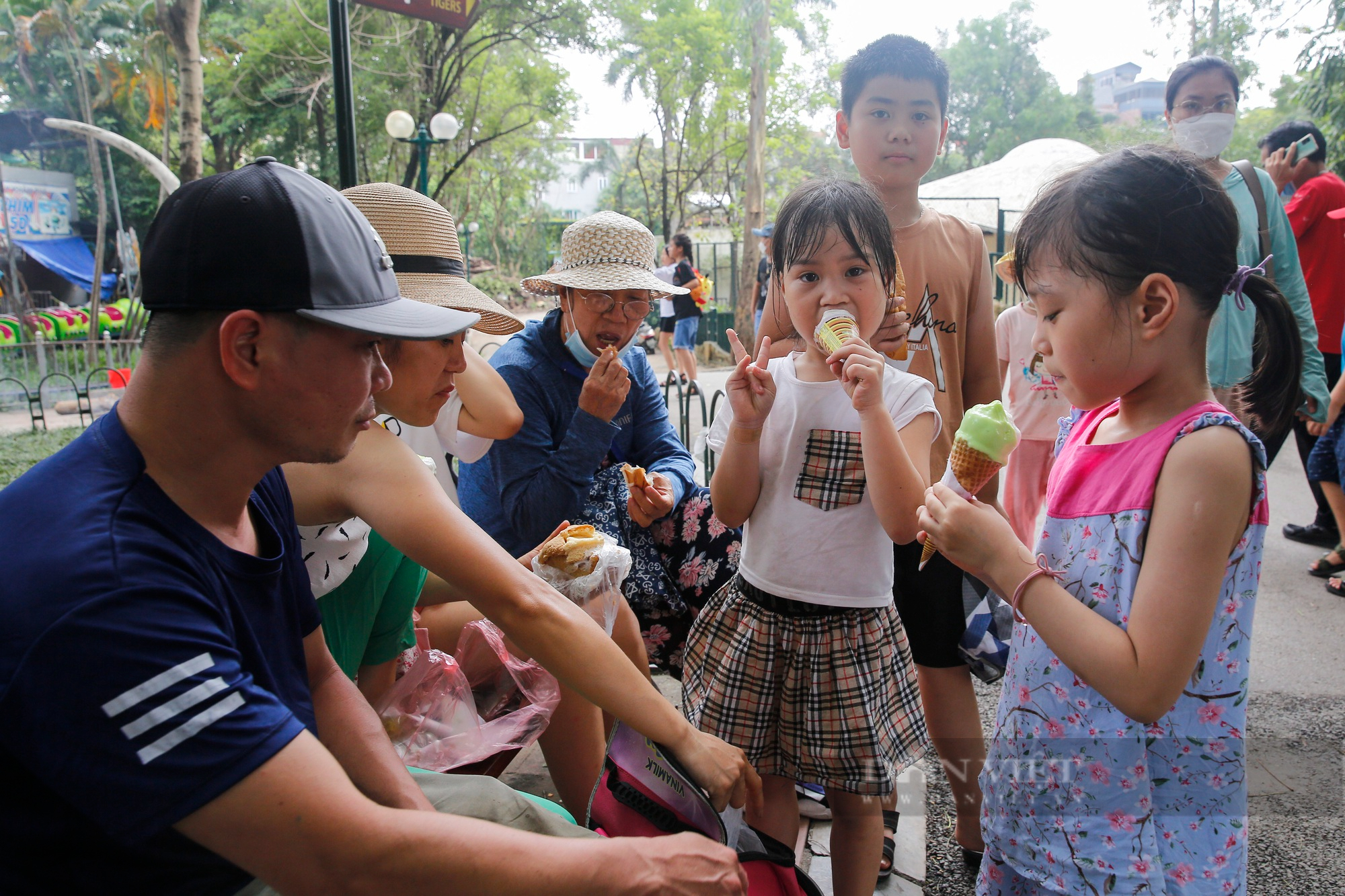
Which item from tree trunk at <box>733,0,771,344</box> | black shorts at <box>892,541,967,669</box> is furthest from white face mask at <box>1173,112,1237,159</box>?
tree trunk at <box>733,0,771,344</box>

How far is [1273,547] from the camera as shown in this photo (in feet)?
16.6

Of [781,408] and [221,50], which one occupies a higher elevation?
[221,50]

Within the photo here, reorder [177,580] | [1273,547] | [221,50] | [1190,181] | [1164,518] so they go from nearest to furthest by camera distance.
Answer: [177,580]
[1164,518]
[1190,181]
[1273,547]
[221,50]

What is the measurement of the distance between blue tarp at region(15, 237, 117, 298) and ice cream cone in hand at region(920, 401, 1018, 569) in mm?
26595

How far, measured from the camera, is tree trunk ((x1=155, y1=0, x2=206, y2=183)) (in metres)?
10.9

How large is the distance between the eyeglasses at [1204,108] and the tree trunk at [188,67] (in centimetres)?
1174

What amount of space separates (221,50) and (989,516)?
2286 cm

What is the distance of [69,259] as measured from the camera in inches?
905

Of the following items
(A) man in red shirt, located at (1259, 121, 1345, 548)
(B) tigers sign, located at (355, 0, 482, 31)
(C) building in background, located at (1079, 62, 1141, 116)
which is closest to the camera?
(B) tigers sign, located at (355, 0, 482, 31)

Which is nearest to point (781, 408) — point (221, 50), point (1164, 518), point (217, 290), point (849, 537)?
point (849, 537)

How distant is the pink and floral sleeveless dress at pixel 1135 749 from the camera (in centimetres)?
135

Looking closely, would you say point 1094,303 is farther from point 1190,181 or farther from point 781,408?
point 781,408

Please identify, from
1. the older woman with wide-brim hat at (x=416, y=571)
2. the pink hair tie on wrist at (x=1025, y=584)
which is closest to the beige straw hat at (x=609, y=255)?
the older woman with wide-brim hat at (x=416, y=571)

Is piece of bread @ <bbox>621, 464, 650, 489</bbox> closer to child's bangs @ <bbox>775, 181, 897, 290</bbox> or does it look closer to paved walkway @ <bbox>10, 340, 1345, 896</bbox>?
child's bangs @ <bbox>775, 181, 897, 290</bbox>
